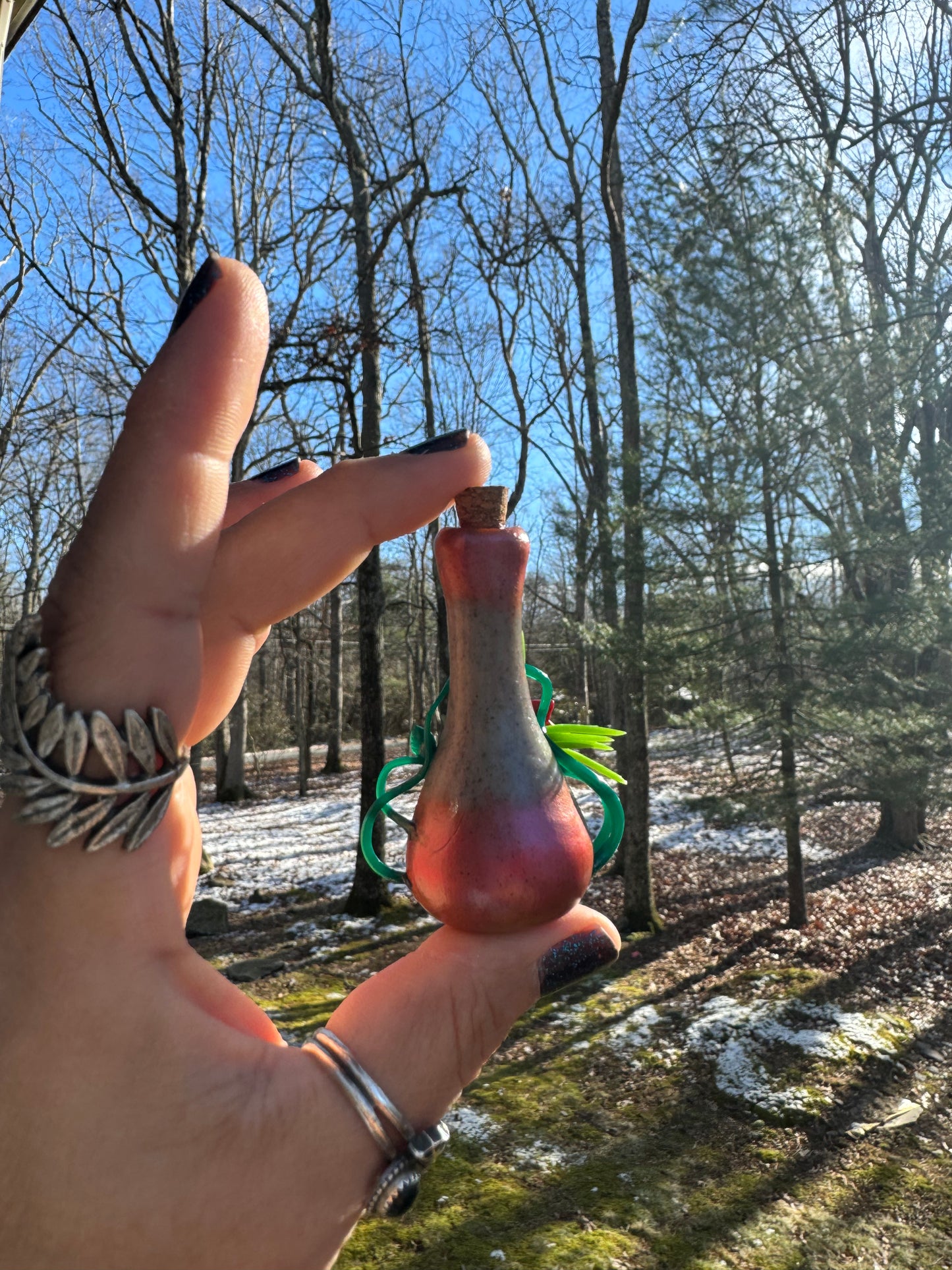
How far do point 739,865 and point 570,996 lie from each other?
4676mm

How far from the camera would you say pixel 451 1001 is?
103 cm

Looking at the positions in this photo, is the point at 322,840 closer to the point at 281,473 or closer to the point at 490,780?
the point at 281,473

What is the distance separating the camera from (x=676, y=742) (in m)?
9.88

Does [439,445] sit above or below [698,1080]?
above

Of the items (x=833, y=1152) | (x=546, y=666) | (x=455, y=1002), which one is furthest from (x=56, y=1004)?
(x=546, y=666)

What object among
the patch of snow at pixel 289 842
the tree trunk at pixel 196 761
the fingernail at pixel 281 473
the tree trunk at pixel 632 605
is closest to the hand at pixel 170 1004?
the fingernail at pixel 281 473

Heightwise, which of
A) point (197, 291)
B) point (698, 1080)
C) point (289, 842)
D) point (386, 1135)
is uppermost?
point (197, 291)

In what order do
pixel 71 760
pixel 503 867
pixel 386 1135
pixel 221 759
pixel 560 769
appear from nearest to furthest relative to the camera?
pixel 71 760 → pixel 386 1135 → pixel 503 867 → pixel 560 769 → pixel 221 759

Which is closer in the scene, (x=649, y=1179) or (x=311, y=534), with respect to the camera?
(x=311, y=534)

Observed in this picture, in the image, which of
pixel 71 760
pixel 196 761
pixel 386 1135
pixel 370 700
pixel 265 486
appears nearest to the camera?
pixel 71 760

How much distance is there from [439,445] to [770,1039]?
6348mm

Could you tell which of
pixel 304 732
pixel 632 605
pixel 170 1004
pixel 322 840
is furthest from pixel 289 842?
pixel 170 1004

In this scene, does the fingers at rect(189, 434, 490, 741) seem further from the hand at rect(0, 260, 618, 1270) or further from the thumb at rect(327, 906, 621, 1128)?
the thumb at rect(327, 906, 621, 1128)

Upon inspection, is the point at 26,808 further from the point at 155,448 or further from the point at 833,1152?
the point at 833,1152
